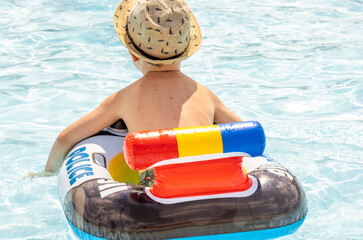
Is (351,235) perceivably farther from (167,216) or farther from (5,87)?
(5,87)

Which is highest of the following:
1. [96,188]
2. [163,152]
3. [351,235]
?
[163,152]

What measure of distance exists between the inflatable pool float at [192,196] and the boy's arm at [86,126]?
525 mm

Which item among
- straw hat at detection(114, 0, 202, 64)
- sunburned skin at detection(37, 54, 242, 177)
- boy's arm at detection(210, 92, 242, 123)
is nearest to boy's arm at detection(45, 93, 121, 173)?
sunburned skin at detection(37, 54, 242, 177)

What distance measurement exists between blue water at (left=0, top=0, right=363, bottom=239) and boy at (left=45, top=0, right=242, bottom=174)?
718 mm

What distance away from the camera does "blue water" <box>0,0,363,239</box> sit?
10.7 feet

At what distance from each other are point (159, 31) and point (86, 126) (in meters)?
0.69

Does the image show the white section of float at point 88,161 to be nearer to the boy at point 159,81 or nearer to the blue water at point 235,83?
the boy at point 159,81

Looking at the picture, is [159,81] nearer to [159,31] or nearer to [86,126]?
[159,31]

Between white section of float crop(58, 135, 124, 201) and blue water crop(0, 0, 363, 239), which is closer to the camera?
white section of float crop(58, 135, 124, 201)

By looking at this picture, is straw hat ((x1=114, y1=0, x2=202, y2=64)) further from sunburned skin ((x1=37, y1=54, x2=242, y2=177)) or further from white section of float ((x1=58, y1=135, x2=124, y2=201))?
white section of float ((x1=58, y1=135, x2=124, y2=201))

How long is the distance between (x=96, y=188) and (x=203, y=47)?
12.5 feet

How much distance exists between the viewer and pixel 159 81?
283 cm

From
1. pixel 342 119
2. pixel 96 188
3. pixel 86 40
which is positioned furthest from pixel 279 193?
pixel 86 40

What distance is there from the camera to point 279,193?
8.13ft
